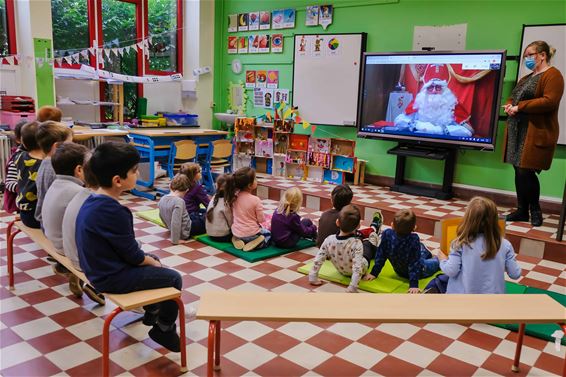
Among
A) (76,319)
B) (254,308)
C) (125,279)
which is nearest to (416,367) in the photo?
(254,308)

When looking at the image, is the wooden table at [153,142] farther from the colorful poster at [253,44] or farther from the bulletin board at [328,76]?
the colorful poster at [253,44]

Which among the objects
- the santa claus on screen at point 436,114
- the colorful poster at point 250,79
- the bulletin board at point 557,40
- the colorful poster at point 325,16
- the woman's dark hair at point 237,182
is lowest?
the woman's dark hair at point 237,182

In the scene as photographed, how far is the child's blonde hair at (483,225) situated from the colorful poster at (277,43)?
544cm

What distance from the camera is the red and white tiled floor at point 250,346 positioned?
2.34 m

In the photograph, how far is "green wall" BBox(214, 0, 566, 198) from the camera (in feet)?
17.7

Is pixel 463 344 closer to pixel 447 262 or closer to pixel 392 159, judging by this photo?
pixel 447 262

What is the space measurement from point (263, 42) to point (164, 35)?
1700mm

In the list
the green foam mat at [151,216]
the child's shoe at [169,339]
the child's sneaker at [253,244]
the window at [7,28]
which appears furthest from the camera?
the window at [7,28]

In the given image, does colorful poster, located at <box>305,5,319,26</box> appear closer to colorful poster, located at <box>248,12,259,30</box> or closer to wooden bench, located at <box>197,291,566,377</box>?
colorful poster, located at <box>248,12,259,30</box>

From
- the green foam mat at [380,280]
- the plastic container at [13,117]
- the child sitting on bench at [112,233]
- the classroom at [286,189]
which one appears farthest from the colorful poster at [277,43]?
the child sitting on bench at [112,233]

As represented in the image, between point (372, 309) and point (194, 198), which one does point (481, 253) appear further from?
point (194, 198)

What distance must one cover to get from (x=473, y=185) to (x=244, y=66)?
4.16 meters

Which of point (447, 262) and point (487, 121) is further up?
point (487, 121)

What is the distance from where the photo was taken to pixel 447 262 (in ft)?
9.32
